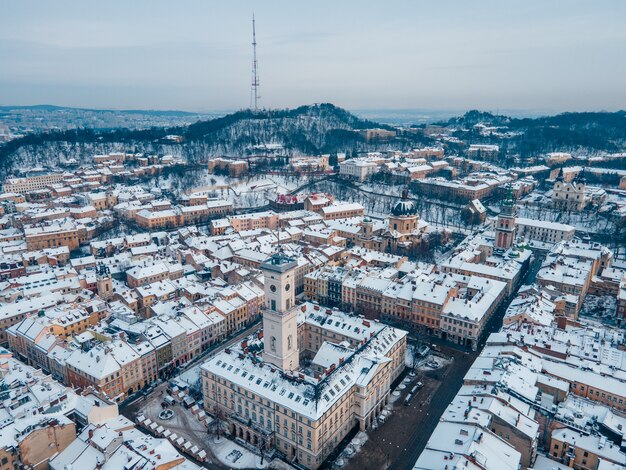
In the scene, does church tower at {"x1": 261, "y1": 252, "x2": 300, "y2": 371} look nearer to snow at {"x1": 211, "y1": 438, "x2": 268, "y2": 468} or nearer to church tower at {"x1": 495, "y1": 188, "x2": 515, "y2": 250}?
snow at {"x1": 211, "y1": 438, "x2": 268, "y2": 468}

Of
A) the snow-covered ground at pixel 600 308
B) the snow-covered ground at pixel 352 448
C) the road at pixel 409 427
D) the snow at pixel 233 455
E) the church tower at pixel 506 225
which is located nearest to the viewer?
the snow at pixel 233 455

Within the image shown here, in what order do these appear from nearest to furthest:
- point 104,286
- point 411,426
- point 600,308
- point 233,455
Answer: point 233,455 < point 411,426 < point 600,308 < point 104,286

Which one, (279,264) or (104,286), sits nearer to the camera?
(279,264)

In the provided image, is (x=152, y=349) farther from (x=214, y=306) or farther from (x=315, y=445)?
(x=315, y=445)

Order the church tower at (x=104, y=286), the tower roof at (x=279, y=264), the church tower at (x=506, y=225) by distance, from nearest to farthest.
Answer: the tower roof at (x=279, y=264)
the church tower at (x=104, y=286)
the church tower at (x=506, y=225)

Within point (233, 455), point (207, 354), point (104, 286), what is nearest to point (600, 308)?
point (233, 455)

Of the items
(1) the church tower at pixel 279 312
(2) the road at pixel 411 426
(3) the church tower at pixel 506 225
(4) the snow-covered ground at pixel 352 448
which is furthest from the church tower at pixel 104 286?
(3) the church tower at pixel 506 225

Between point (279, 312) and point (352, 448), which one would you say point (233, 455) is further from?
point (279, 312)

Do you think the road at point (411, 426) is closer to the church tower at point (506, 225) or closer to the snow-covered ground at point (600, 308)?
the snow-covered ground at point (600, 308)
